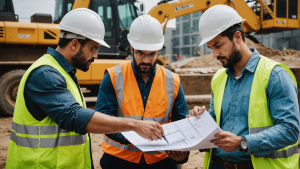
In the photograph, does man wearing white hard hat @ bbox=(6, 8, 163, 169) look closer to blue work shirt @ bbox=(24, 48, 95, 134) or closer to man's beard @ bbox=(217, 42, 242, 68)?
blue work shirt @ bbox=(24, 48, 95, 134)

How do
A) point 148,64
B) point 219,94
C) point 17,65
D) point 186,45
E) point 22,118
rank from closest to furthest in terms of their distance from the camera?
point 22,118 → point 219,94 → point 148,64 → point 17,65 → point 186,45

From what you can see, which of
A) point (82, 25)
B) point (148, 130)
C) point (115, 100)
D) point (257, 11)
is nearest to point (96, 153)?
point (115, 100)

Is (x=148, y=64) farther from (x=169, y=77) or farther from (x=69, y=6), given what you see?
(x=69, y=6)

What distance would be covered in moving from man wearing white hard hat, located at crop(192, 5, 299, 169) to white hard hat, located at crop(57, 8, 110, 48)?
0.87 m

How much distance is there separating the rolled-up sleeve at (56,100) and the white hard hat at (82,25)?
0.45m

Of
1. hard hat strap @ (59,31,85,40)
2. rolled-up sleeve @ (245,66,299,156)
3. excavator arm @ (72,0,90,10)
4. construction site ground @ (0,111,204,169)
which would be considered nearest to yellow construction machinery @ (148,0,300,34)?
excavator arm @ (72,0,90,10)

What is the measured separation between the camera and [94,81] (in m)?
7.76

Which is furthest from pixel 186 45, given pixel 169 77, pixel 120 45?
pixel 169 77

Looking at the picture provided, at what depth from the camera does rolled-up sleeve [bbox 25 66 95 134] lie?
158cm

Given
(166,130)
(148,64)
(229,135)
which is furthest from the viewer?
(148,64)

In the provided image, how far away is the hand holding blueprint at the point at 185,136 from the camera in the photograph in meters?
1.71

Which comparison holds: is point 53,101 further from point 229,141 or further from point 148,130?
point 229,141

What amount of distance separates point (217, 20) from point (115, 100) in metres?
1.05

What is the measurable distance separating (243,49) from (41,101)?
1525mm
